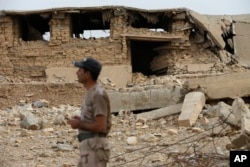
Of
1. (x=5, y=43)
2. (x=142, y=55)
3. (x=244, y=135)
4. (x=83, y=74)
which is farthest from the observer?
(x=142, y=55)

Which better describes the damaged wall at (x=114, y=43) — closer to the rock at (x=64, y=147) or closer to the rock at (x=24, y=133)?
the rock at (x=24, y=133)

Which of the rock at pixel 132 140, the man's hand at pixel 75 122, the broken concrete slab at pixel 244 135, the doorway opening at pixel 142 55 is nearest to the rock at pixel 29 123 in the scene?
the rock at pixel 132 140

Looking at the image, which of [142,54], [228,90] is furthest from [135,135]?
[142,54]

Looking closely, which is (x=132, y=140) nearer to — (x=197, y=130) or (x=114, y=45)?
(x=197, y=130)

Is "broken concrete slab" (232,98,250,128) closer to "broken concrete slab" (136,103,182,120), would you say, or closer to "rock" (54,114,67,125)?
"broken concrete slab" (136,103,182,120)

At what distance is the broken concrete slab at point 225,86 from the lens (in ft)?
31.6

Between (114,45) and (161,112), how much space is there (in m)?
6.90

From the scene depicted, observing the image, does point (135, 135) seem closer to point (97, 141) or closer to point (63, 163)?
point (63, 163)

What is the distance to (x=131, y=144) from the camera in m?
8.34

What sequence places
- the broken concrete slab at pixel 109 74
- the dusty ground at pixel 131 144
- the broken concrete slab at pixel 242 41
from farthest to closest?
the broken concrete slab at pixel 242 41 → the broken concrete slab at pixel 109 74 → the dusty ground at pixel 131 144

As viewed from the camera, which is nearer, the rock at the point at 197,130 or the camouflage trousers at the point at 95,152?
the camouflage trousers at the point at 95,152

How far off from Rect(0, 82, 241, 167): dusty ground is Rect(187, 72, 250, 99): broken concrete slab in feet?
1.98

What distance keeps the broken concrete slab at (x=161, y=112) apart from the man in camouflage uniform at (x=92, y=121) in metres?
5.35

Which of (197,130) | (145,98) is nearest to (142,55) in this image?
(145,98)
